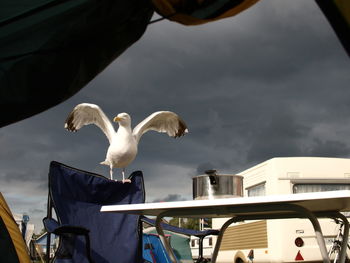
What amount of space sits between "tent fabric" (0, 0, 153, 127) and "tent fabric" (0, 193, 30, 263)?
29 centimetres

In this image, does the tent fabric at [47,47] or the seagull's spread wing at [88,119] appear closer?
the tent fabric at [47,47]

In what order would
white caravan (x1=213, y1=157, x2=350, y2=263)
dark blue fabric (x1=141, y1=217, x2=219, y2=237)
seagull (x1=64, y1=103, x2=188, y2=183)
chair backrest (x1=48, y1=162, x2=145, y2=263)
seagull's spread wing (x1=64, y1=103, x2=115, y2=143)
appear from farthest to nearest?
white caravan (x1=213, y1=157, x2=350, y2=263) < seagull's spread wing (x1=64, y1=103, x2=115, y2=143) < seagull (x1=64, y1=103, x2=188, y2=183) < dark blue fabric (x1=141, y1=217, x2=219, y2=237) < chair backrest (x1=48, y1=162, x2=145, y2=263)

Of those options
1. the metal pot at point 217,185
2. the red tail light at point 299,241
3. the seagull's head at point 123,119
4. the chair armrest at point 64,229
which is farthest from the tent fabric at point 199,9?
the red tail light at point 299,241

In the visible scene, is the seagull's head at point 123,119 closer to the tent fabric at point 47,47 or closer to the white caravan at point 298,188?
the white caravan at point 298,188

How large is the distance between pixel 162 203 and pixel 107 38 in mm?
588

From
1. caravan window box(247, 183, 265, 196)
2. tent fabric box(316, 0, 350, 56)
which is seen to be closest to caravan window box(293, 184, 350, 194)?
caravan window box(247, 183, 265, 196)

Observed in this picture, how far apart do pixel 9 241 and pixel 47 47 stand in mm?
609

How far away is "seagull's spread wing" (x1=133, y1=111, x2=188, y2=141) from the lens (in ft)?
14.0

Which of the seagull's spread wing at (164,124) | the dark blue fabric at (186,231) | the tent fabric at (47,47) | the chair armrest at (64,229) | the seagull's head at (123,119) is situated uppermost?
the seagull's spread wing at (164,124)

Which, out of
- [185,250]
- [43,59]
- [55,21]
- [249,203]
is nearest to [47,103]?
[43,59]

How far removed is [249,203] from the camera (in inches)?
62.0

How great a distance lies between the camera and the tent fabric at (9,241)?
1.55 m

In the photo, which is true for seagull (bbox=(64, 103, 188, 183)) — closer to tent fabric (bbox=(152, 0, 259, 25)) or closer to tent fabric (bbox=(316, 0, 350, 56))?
tent fabric (bbox=(152, 0, 259, 25))

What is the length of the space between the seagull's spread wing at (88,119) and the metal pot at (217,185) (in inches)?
89.3
